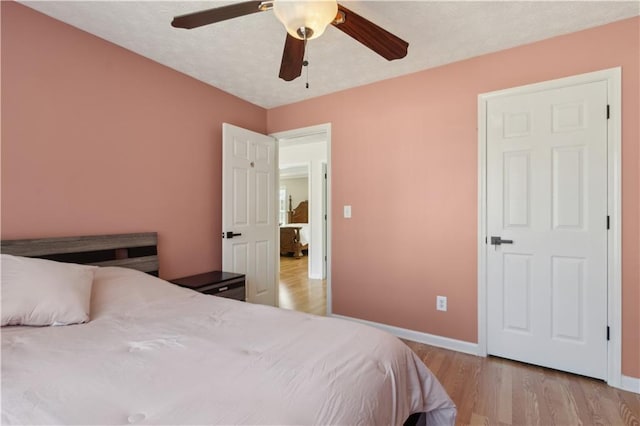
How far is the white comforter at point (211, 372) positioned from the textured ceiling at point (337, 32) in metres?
1.81

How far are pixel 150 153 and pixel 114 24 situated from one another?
0.92 meters

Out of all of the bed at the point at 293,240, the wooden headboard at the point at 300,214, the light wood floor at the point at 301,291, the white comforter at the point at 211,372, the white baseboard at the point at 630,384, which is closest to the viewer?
the white comforter at the point at 211,372

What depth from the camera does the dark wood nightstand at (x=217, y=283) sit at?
8.31 feet

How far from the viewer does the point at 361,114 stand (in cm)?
314

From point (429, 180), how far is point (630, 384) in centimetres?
192

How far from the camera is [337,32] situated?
2.18 meters

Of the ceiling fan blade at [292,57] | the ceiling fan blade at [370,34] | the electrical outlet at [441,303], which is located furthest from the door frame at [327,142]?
the ceiling fan blade at [370,34]

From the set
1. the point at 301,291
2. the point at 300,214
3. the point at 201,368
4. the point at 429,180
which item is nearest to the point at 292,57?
the point at 201,368

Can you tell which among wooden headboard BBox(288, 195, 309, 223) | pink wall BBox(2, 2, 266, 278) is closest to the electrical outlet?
pink wall BBox(2, 2, 266, 278)

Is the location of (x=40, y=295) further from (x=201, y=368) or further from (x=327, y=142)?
(x=327, y=142)

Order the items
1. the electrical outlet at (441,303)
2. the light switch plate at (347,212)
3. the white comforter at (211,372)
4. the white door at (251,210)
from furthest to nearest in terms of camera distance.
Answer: the light switch plate at (347,212)
the white door at (251,210)
the electrical outlet at (441,303)
the white comforter at (211,372)

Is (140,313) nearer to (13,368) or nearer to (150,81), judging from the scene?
(13,368)

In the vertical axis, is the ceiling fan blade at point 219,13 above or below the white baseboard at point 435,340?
above

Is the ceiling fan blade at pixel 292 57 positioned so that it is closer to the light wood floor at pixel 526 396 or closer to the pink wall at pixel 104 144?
the pink wall at pixel 104 144
